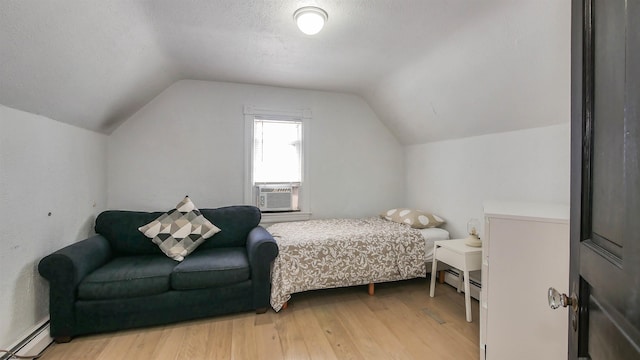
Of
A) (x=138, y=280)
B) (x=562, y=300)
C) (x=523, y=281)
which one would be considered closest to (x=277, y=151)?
(x=138, y=280)

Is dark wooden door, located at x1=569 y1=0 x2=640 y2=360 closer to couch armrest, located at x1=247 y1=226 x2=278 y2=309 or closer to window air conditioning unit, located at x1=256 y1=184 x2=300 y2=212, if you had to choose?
couch armrest, located at x1=247 y1=226 x2=278 y2=309

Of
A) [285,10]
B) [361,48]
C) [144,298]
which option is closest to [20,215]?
[144,298]

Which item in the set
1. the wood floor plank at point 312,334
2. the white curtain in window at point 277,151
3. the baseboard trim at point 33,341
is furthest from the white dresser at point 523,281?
the baseboard trim at point 33,341

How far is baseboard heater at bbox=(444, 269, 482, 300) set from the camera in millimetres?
2734

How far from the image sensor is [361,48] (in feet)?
8.22

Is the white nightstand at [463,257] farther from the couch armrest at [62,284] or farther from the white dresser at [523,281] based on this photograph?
the couch armrest at [62,284]

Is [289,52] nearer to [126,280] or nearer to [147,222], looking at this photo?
[147,222]

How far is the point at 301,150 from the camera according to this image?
3.74 m

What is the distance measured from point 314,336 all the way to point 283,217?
5.56 ft

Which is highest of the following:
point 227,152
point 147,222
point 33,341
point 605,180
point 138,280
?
point 227,152

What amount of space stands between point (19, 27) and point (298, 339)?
2532 millimetres

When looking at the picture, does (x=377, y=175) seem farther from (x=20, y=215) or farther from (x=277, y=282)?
(x=20, y=215)

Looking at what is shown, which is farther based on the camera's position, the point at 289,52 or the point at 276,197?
the point at 276,197

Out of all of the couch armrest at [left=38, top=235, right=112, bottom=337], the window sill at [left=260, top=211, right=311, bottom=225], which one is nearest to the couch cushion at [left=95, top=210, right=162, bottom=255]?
the couch armrest at [left=38, top=235, right=112, bottom=337]
